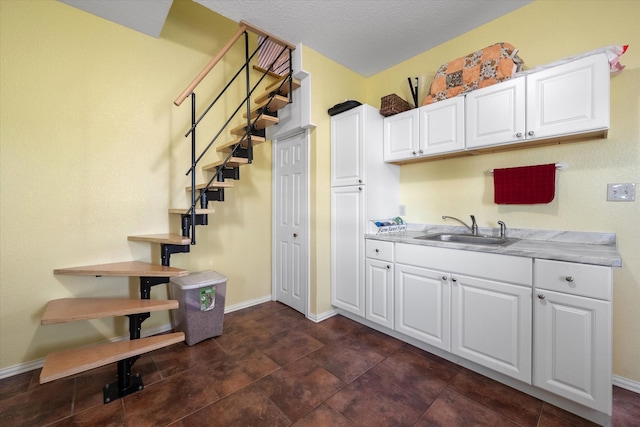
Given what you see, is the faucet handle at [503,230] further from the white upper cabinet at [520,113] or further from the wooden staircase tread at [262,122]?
the wooden staircase tread at [262,122]

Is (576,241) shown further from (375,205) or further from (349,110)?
(349,110)

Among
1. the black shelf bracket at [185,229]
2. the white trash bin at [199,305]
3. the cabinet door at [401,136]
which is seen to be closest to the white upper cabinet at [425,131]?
the cabinet door at [401,136]

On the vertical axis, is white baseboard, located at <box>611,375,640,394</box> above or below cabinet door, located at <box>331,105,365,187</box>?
below

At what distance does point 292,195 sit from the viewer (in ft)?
9.46

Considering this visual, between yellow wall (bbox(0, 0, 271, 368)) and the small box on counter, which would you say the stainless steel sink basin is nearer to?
the small box on counter

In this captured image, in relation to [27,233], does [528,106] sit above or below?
above

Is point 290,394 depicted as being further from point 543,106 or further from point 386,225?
point 543,106

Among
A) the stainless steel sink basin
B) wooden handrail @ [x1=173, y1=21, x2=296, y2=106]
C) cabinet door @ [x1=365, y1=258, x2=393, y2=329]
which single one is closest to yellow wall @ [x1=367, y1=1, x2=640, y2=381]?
the stainless steel sink basin

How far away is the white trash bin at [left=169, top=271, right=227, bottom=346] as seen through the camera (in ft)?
7.06

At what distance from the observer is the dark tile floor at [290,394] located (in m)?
1.42

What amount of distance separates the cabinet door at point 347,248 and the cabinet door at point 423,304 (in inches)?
15.9

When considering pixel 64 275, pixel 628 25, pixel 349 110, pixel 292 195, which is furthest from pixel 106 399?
pixel 628 25

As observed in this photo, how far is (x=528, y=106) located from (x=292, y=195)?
2119 mm

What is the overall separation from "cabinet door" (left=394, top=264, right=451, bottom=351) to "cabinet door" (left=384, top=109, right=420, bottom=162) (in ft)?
3.41
